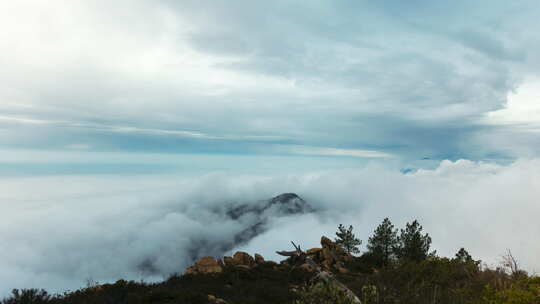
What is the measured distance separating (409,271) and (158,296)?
10707 millimetres

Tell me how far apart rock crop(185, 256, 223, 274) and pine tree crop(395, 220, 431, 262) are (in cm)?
2221

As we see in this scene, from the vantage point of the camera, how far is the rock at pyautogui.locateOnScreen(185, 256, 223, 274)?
2159 cm

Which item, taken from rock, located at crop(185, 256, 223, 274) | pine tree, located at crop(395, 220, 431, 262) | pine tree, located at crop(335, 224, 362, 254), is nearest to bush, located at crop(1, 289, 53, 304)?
rock, located at crop(185, 256, 223, 274)

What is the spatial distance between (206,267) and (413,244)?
24.7 metres

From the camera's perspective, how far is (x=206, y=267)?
72.3 ft

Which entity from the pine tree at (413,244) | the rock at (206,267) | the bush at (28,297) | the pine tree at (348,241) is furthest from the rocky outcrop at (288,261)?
the pine tree at (348,241)

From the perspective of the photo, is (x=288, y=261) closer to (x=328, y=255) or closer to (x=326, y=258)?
(x=326, y=258)

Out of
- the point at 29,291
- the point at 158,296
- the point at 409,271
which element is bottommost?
the point at 29,291

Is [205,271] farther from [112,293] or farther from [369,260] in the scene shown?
[369,260]

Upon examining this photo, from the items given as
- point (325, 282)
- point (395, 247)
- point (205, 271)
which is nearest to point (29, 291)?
point (205, 271)

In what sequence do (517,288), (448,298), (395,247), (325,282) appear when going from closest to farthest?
(325,282), (517,288), (448,298), (395,247)

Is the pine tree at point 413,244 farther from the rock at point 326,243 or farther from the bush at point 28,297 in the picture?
the bush at point 28,297

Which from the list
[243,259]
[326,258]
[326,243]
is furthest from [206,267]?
[326,243]

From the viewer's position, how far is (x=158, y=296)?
12172 millimetres
